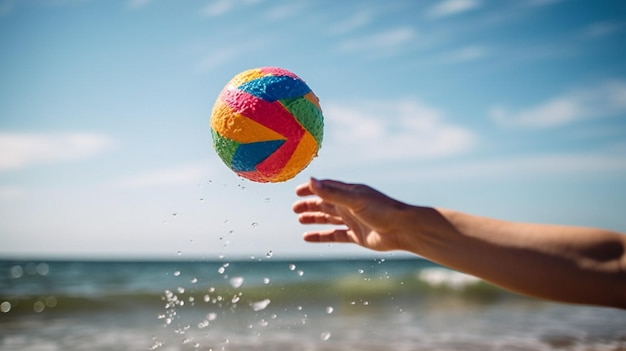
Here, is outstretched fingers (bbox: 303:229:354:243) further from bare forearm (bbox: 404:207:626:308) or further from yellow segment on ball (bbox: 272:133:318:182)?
yellow segment on ball (bbox: 272:133:318:182)

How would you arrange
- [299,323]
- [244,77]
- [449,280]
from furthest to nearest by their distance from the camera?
[449,280] → [299,323] → [244,77]

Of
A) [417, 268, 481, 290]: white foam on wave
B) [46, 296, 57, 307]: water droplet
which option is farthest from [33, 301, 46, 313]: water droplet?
[417, 268, 481, 290]: white foam on wave

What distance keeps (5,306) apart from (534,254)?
13136 mm

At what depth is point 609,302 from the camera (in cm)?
179

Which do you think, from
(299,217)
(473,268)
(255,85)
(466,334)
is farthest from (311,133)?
(466,334)

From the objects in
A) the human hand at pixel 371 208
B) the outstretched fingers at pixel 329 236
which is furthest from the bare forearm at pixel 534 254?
the outstretched fingers at pixel 329 236

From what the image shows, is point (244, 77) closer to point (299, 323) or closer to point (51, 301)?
point (299, 323)

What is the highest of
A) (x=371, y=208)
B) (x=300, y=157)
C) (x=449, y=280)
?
(x=449, y=280)

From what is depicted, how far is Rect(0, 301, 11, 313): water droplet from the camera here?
1181 cm

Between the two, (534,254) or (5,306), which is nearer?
(534,254)

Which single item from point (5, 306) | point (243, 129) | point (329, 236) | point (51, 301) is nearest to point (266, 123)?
point (243, 129)

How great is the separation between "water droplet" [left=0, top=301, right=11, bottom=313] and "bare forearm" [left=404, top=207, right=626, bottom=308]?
12146 mm

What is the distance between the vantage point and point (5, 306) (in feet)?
40.4

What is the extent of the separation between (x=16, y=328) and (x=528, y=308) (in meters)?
10.1
